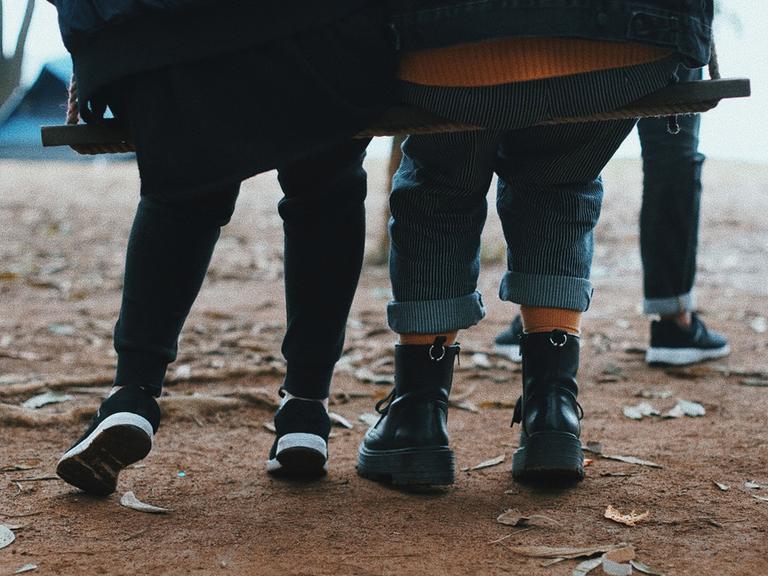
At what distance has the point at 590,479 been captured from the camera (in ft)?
6.59

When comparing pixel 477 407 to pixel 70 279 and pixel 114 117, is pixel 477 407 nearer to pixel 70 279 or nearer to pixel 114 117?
pixel 114 117

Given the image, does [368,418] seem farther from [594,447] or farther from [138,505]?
[138,505]

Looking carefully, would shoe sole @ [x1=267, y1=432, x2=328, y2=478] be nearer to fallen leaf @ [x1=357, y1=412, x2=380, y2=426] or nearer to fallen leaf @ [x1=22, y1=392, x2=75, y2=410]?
fallen leaf @ [x1=357, y1=412, x2=380, y2=426]

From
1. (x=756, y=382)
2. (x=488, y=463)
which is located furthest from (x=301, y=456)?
(x=756, y=382)

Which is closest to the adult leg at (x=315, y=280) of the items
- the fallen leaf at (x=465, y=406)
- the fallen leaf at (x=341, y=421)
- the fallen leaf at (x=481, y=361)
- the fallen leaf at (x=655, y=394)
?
the fallen leaf at (x=341, y=421)

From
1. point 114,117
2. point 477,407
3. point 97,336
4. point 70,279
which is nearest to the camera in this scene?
point 114,117

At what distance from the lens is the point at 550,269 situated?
1.95m

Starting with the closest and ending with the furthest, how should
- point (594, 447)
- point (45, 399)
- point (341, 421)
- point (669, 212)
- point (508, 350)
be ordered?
point (594, 447) → point (341, 421) → point (45, 399) → point (669, 212) → point (508, 350)

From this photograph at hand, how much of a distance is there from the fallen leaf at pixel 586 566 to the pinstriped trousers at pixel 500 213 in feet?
1.91

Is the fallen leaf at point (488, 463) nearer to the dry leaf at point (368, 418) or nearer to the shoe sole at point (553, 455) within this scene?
the shoe sole at point (553, 455)

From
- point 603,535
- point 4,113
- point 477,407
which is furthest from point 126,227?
point 603,535

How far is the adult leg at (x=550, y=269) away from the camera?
1.88 meters

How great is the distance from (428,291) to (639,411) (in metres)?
1.10

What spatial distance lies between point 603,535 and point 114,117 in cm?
122
